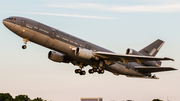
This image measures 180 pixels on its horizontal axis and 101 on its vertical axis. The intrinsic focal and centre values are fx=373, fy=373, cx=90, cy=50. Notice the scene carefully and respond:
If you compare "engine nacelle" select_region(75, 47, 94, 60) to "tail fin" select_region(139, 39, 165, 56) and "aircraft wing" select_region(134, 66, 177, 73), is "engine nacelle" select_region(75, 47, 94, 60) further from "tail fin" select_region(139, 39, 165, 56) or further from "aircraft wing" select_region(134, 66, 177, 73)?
"tail fin" select_region(139, 39, 165, 56)

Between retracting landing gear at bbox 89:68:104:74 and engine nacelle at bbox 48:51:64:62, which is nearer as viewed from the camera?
engine nacelle at bbox 48:51:64:62

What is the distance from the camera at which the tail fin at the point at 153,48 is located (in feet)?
210

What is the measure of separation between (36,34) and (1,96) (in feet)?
145

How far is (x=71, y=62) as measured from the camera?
6184 cm

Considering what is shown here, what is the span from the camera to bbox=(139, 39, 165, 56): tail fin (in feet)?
210

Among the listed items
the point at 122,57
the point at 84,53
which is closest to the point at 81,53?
the point at 84,53

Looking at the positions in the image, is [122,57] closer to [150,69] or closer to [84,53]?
[84,53]

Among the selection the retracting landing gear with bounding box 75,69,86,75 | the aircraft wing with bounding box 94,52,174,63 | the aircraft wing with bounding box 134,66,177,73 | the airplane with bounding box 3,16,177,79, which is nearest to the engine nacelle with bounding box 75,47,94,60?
the airplane with bounding box 3,16,177,79

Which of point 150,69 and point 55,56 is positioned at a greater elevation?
point 55,56

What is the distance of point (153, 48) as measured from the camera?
212ft

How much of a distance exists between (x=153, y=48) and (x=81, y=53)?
16.4 metres

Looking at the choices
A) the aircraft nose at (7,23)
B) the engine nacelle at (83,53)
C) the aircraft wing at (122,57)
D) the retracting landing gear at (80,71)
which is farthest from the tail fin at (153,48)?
the aircraft nose at (7,23)

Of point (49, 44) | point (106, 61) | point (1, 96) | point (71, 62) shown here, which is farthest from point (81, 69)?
point (1, 96)

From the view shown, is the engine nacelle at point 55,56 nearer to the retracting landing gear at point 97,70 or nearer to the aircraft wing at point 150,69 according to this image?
the retracting landing gear at point 97,70
